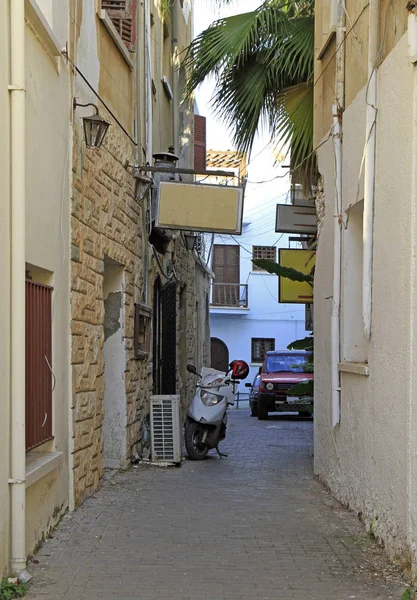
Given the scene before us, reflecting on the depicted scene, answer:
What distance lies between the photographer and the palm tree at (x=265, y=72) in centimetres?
1166

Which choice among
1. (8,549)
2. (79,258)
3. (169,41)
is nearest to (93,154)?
(79,258)

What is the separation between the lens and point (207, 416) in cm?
1238

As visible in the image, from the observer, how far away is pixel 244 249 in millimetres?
41312

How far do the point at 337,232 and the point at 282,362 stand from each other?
15.7m

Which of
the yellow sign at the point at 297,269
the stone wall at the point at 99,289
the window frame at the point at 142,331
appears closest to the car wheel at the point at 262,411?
the yellow sign at the point at 297,269

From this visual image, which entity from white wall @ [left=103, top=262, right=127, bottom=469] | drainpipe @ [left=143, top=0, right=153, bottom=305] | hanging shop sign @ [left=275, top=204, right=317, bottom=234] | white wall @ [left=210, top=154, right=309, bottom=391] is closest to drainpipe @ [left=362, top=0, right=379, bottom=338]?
white wall @ [left=103, top=262, right=127, bottom=469]

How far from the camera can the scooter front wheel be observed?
12.2m

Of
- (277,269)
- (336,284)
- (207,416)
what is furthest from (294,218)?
(336,284)

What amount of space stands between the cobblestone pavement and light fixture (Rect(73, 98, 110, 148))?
3.27m

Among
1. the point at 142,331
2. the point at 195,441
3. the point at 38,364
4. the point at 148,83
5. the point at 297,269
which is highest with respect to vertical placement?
the point at 148,83

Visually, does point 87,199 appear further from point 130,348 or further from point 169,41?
point 169,41

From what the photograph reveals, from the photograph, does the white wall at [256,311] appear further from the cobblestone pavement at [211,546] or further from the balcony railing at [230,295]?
the cobblestone pavement at [211,546]

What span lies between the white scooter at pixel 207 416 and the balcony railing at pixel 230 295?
27.9 meters

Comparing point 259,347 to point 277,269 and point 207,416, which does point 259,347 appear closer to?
point 207,416
